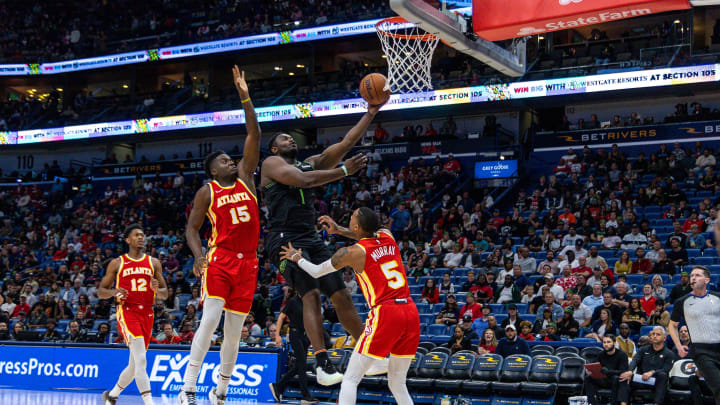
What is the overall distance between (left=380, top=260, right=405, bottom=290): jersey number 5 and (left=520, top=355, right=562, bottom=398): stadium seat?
5.70m

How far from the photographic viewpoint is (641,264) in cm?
1623

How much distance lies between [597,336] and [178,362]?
750 cm

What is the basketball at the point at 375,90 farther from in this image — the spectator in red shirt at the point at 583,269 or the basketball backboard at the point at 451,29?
the spectator in red shirt at the point at 583,269

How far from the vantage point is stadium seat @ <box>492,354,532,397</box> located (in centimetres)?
1230

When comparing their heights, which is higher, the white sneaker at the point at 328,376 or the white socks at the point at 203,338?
the white socks at the point at 203,338

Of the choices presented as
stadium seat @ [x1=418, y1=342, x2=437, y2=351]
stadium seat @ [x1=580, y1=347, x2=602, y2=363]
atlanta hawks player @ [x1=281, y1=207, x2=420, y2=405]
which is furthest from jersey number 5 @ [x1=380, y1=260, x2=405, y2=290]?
stadium seat @ [x1=418, y1=342, x2=437, y2=351]

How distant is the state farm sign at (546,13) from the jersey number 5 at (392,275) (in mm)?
3634

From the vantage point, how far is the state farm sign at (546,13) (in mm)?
8377

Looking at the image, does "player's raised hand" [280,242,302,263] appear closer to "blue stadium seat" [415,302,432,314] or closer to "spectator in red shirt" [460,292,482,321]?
"spectator in red shirt" [460,292,482,321]

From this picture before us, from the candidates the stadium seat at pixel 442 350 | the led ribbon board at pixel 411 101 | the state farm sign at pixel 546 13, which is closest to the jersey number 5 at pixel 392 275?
the state farm sign at pixel 546 13

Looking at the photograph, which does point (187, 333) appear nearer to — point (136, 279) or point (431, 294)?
point (431, 294)

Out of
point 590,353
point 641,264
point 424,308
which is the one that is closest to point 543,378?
point 590,353

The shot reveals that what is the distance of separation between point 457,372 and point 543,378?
1.42m

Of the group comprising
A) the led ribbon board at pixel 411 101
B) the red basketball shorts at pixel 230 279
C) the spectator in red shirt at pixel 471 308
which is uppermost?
the led ribbon board at pixel 411 101
